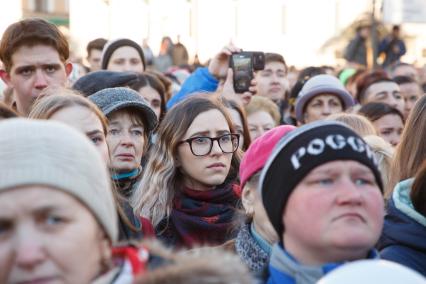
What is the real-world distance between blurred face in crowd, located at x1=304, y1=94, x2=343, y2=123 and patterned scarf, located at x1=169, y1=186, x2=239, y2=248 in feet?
10.9

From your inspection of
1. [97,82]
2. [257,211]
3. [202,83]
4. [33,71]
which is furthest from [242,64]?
[257,211]

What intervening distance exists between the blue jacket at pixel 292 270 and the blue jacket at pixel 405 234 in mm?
959

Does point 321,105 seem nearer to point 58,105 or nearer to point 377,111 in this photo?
point 377,111

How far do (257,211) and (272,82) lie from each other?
6.46 m

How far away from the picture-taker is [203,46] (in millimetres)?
37406

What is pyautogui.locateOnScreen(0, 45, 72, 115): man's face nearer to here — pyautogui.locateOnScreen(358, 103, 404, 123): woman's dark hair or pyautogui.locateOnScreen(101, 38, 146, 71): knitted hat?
pyautogui.locateOnScreen(358, 103, 404, 123): woman's dark hair

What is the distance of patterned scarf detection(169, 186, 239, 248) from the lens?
5366 millimetres

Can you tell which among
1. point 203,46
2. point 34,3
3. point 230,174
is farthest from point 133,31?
point 230,174

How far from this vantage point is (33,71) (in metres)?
6.07

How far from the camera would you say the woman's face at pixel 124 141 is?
5.68 metres

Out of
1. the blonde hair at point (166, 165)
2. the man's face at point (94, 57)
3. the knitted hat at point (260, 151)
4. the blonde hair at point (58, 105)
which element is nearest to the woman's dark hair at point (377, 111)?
the blonde hair at point (166, 165)

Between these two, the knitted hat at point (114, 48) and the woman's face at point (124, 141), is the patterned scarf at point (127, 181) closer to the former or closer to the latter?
the woman's face at point (124, 141)

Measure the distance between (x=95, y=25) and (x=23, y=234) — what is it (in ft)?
95.8

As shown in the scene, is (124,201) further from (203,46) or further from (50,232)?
(203,46)
